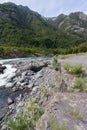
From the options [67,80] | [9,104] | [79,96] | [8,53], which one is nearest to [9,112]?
[9,104]

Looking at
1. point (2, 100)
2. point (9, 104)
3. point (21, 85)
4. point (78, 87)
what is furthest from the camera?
point (21, 85)

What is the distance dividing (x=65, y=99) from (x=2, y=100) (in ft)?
50.0

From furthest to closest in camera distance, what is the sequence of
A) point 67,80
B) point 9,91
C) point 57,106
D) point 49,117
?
point 9,91 → point 67,80 → point 57,106 → point 49,117

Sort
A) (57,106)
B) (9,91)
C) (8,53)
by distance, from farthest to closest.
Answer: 1. (8,53)
2. (9,91)
3. (57,106)

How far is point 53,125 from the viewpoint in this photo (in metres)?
7.94

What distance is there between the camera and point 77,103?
10.5 m

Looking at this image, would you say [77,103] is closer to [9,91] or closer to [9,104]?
[9,104]

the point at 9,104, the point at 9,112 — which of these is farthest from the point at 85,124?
the point at 9,104

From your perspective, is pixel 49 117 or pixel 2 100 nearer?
pixel 49 117

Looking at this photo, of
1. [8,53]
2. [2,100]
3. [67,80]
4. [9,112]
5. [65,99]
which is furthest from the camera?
[8,53]

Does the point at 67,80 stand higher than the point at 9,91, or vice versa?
the point at 67,80

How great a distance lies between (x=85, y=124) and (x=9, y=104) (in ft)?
51.2

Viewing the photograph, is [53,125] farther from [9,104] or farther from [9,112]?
[9,104]

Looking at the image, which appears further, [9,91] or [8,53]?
[8,53]
